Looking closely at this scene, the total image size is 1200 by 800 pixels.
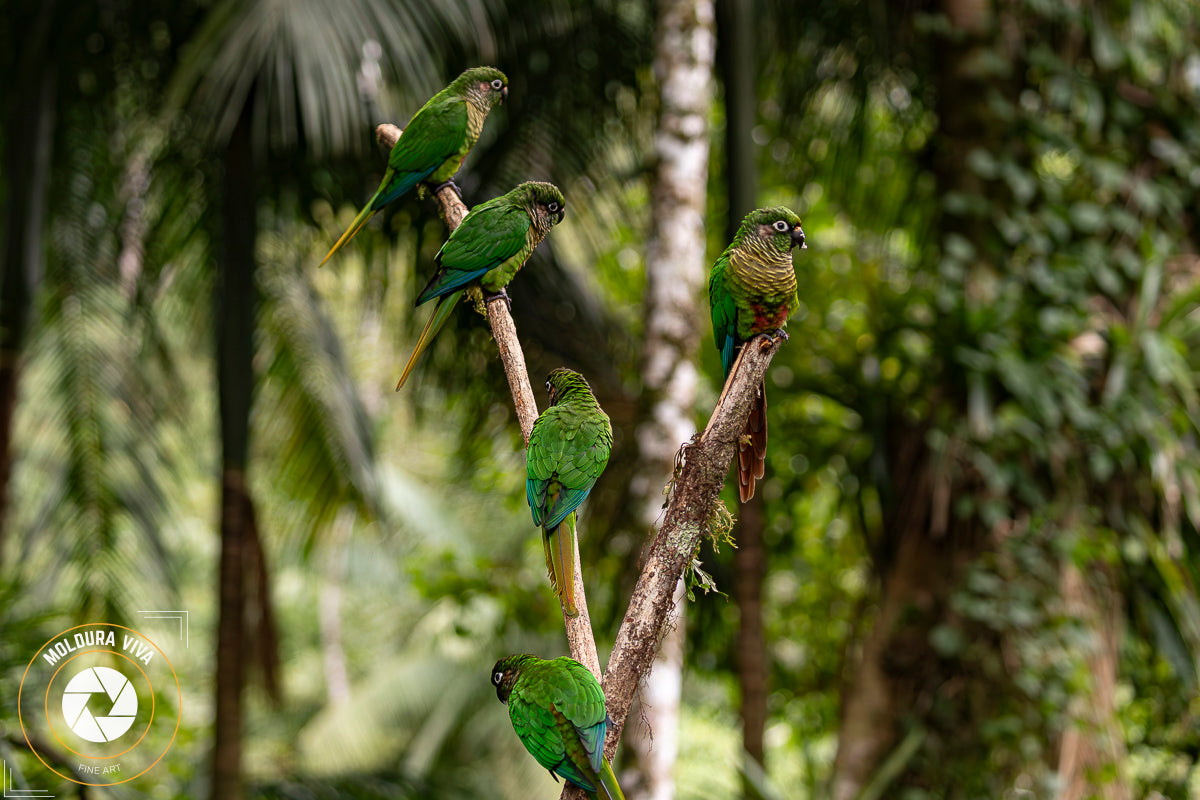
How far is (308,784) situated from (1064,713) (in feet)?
8.57

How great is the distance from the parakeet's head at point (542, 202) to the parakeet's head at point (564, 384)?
0.16 metres

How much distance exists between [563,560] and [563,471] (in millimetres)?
68

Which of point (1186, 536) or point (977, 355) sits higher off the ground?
point (977, 355)

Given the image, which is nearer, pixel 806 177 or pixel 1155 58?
pixel 1155 58

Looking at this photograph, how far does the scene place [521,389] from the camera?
0.76m

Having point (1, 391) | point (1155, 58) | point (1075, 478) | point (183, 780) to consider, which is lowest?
point (183, 780)

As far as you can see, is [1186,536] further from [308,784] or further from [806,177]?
[308,784]

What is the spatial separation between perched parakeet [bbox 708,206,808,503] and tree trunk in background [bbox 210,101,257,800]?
1640 mm

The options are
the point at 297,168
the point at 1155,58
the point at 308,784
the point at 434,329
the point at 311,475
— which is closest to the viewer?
the point at 434,329

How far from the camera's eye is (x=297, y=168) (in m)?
2.40

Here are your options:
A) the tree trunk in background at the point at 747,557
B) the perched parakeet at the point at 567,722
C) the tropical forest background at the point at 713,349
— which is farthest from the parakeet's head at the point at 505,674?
the tree trunk in background at the point at 747,557

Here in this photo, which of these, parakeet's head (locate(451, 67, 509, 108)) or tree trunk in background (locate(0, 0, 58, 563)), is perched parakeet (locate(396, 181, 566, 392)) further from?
tree trunk in background (locate(0, 0, 58, 563))

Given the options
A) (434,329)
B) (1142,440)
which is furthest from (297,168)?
(1142,440)

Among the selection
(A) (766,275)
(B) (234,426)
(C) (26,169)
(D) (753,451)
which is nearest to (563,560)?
(D) (753,451)
